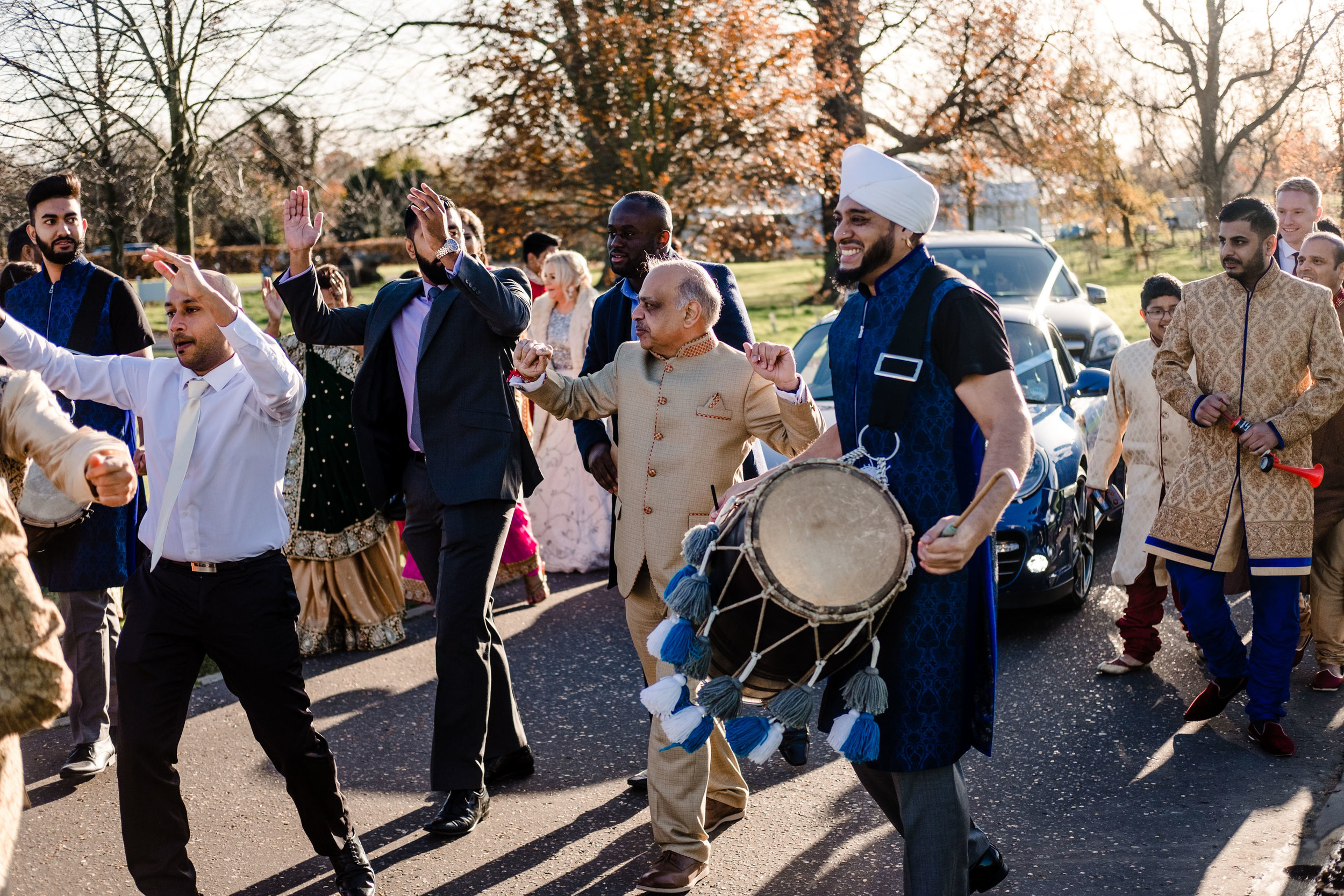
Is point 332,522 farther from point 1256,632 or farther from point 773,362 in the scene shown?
point 1256,632

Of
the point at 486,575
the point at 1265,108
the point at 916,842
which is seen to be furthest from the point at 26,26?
the point at 1265,108

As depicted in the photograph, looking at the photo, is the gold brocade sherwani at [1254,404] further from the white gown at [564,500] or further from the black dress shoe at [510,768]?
the white gown at [564,500]

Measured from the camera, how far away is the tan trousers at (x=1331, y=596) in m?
5.92

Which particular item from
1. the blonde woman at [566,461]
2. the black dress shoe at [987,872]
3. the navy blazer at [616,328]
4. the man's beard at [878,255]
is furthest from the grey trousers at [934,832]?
the blonde woman at [566,461]

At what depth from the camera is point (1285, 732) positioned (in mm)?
5309

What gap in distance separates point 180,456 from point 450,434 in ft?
3.70

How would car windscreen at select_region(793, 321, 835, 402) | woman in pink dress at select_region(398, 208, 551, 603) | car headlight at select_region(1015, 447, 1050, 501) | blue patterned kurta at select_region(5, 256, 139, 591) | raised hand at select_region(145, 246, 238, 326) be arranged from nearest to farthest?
raised hand at select_region(145, 246, 238, 326), blue patterned kurta at select_region(5, 256, 139, 591), car headlight at select_region(1015, 447, 1050, 501), woman in pink dress at select_region(398, 208, 551, 603), car windscreen at select_region(793, 321, 835, 402)

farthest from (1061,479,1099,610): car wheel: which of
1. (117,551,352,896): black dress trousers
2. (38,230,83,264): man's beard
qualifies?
(38,230,83,264): man's beard

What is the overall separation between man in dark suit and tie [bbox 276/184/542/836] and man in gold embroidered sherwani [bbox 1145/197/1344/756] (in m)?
2.79

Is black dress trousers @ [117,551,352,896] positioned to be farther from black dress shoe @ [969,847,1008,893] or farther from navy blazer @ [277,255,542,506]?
black dress shoe @ [969,847,1008,893]

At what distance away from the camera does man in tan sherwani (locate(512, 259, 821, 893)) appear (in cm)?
407

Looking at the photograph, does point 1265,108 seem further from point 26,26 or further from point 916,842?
point 916,842

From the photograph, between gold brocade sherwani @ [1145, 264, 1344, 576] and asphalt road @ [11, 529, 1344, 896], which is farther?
gold brocade sherwani @ [1145, 264, 1344, 576]

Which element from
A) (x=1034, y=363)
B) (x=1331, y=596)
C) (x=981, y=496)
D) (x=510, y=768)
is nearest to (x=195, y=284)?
(x=981, y=496)
